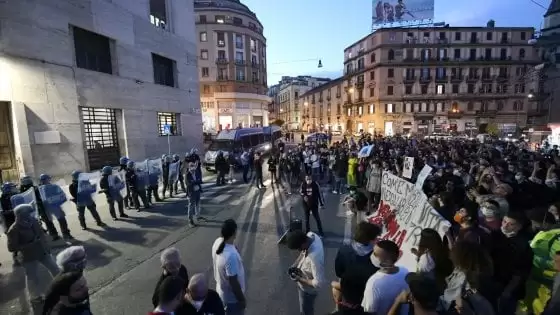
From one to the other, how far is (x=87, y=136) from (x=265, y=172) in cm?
1014

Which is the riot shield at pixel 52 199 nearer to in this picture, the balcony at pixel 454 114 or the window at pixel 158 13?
the window at pixel 158 13

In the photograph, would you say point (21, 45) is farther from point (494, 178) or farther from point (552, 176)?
point (552, 176)

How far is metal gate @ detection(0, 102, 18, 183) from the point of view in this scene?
11.1 metres

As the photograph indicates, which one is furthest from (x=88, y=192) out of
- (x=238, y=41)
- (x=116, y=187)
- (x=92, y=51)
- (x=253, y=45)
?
(x=253, y=45)

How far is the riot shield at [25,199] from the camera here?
6402 millimetres

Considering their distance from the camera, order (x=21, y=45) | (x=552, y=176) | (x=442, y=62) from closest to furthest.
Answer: (x=552, y=176)
(x=21, y=45)
(x=442, y=62)

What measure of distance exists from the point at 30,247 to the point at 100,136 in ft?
40.2

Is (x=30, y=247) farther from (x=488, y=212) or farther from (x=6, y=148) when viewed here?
(x=6, y=148)

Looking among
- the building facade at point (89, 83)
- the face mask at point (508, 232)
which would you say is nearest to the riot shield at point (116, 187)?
the building facade at point (89, 83)

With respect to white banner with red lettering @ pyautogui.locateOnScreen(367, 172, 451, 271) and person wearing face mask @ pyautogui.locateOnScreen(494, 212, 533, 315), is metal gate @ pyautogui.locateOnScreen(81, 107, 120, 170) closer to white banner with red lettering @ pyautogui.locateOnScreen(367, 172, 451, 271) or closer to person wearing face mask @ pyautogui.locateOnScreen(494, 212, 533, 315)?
white banner with red lettering @ pyautogui.locateOnScreen(367, 172, 451, 271)

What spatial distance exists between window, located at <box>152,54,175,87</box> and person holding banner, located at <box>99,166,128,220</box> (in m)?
12.0

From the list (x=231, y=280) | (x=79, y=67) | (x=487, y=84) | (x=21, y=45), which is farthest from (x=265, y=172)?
(x=487, y=84)

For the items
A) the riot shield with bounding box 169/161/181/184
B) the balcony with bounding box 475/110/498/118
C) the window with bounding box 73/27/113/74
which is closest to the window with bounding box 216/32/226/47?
the window with bounding box 73/27/113/74

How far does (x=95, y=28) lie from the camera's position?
1420 centimetres
